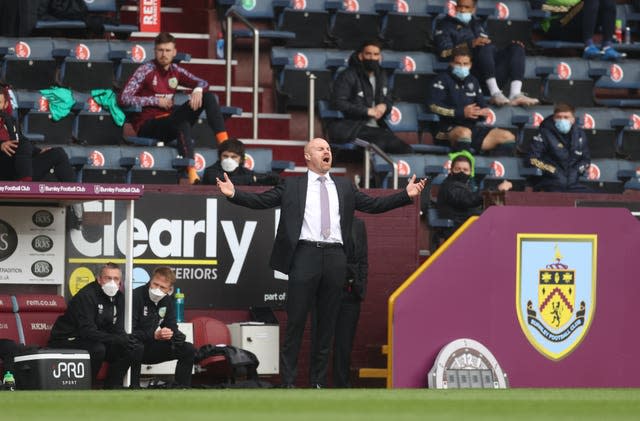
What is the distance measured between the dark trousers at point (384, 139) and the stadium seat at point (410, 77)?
112 centimetres

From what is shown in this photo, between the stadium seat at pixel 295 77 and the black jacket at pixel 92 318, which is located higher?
the stadium seat at pixel 295 77

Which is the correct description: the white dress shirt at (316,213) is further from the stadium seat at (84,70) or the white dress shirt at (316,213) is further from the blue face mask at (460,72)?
the blue face mask at (460,72)

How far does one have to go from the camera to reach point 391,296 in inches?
556

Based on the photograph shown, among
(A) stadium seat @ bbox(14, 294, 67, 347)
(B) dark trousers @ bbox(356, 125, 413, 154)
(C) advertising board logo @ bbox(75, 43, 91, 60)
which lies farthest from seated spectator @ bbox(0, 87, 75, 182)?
(B) dark trousers @ bbox(356, 125, 413, 154)

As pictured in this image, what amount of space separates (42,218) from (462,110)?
5292mm

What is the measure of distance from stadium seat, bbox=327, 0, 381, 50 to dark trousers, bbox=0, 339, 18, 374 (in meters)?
7.10

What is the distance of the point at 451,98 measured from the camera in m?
18.0

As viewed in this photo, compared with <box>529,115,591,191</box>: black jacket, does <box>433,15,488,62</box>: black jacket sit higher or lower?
higher

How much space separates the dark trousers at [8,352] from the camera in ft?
42.7

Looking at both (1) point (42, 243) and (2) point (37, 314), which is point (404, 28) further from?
(2) point (37, 314)

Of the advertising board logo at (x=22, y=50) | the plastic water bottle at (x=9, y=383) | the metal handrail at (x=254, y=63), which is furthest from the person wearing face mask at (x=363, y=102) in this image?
the plastic water bottle at (x=9, y=383)

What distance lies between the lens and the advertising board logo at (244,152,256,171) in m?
16.2

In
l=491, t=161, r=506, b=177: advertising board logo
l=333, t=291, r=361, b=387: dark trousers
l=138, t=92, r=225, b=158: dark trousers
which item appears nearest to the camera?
l=333, t=291, r=361, b=387: dark trousers

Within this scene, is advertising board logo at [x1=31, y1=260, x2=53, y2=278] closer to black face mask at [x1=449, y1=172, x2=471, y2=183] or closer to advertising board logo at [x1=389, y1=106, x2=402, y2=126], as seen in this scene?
black face mask at [x1=449, y1=172, x2=471, y2=183]
